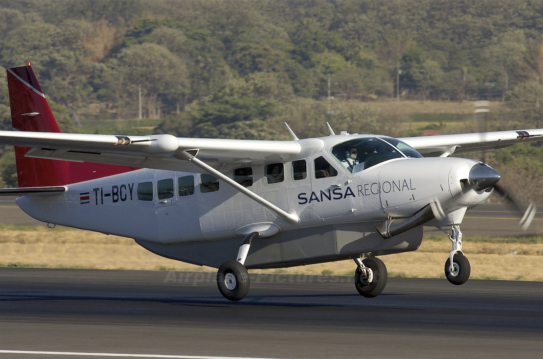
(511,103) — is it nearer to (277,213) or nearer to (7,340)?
(277,213)

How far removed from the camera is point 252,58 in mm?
137750

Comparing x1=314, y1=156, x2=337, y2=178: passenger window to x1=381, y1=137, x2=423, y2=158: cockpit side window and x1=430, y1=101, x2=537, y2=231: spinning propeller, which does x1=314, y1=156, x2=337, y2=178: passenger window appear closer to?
x1=381, y1=137, x2=423, y2=158: cockpit side window

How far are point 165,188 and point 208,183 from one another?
1012 mm

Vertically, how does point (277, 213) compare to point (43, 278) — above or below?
above

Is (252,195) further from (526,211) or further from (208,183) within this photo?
(526,211)

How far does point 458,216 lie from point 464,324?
7.76 feet

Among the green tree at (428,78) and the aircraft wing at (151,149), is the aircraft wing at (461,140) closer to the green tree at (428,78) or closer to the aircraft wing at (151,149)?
the aircraft wing at (151,149)

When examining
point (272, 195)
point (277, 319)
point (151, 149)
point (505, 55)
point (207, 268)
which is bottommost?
point (207, 268)

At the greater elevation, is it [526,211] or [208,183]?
[208,183]

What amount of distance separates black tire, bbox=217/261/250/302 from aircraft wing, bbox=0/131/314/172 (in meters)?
1.89

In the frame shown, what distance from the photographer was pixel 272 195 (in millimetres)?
14758

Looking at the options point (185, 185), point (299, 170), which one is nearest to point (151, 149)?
point (185, 185)

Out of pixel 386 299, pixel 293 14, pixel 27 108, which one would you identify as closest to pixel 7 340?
pixel 386 299

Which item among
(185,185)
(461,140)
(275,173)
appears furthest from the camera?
(461,140)
